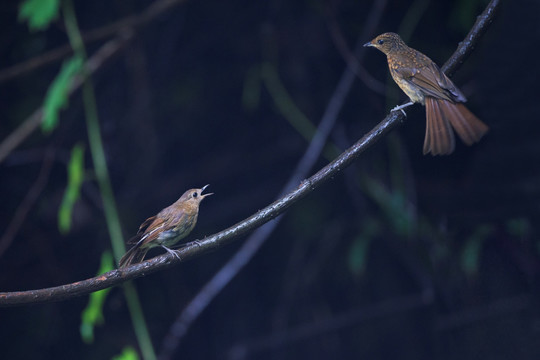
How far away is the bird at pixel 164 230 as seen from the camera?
0.85m

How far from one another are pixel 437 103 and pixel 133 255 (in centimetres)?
58

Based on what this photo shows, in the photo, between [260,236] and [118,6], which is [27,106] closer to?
[118,6]

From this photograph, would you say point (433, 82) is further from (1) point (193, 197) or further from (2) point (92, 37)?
(2) point (92, 37)

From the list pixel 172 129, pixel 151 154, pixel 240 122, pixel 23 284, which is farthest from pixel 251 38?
pixel 23 284

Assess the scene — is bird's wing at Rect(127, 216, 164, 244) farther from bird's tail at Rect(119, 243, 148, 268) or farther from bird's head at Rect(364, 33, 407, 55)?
bird's head at Rect(364, 33, 407, 55)

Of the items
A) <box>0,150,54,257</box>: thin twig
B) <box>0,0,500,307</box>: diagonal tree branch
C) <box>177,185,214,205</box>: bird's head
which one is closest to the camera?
<box>0,0,500,307</box>: diagonal tree branch

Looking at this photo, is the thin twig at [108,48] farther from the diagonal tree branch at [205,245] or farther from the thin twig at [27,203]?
the diagonal tree branch at [205,245]

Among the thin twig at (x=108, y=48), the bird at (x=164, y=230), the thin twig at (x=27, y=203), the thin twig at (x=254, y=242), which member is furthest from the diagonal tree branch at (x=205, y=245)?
the thin twig at (x=108, y=48)

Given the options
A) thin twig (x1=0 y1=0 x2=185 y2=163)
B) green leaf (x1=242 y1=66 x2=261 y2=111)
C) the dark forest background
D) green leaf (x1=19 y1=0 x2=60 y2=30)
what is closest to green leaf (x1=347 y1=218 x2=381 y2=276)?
the dark forest background

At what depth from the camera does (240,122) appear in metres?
2.22

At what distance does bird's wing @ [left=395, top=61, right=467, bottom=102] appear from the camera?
2.78 feet

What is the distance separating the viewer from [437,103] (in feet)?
2.89

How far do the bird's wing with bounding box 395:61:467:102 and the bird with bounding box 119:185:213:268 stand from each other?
41cm

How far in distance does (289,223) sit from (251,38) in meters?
0.82
